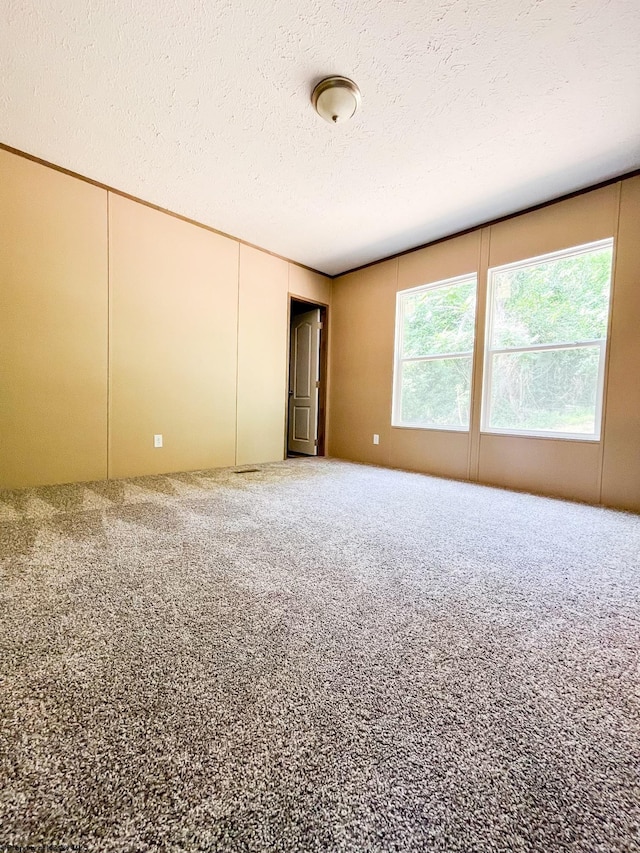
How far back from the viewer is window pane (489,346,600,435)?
2951 mm

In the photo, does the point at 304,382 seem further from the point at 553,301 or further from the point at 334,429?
the point at 553,301

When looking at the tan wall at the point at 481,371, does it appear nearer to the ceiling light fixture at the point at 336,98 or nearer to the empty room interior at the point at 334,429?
the empty room interior at the point at 334,429

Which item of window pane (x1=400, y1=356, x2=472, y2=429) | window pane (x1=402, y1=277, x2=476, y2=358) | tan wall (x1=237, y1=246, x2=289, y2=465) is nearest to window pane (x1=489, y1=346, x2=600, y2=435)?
window pane (x1=400, y1=356, x2=472, y2=429)

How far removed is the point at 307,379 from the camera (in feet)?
17.2

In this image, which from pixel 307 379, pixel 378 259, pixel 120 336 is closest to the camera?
pixel 120 336

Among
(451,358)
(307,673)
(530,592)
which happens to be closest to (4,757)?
(307,673)

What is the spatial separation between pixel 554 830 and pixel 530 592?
94 centimetres

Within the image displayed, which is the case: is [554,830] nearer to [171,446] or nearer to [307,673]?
[307,673]

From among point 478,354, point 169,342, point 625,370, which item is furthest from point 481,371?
point 169,342

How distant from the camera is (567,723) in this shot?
0.82 m

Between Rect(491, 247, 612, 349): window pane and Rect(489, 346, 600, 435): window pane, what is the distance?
151 mm

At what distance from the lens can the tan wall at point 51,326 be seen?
270 cm

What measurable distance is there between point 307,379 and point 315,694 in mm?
4593

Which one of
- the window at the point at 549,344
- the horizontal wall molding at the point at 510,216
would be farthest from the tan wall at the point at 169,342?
the window at the point at 549,344
